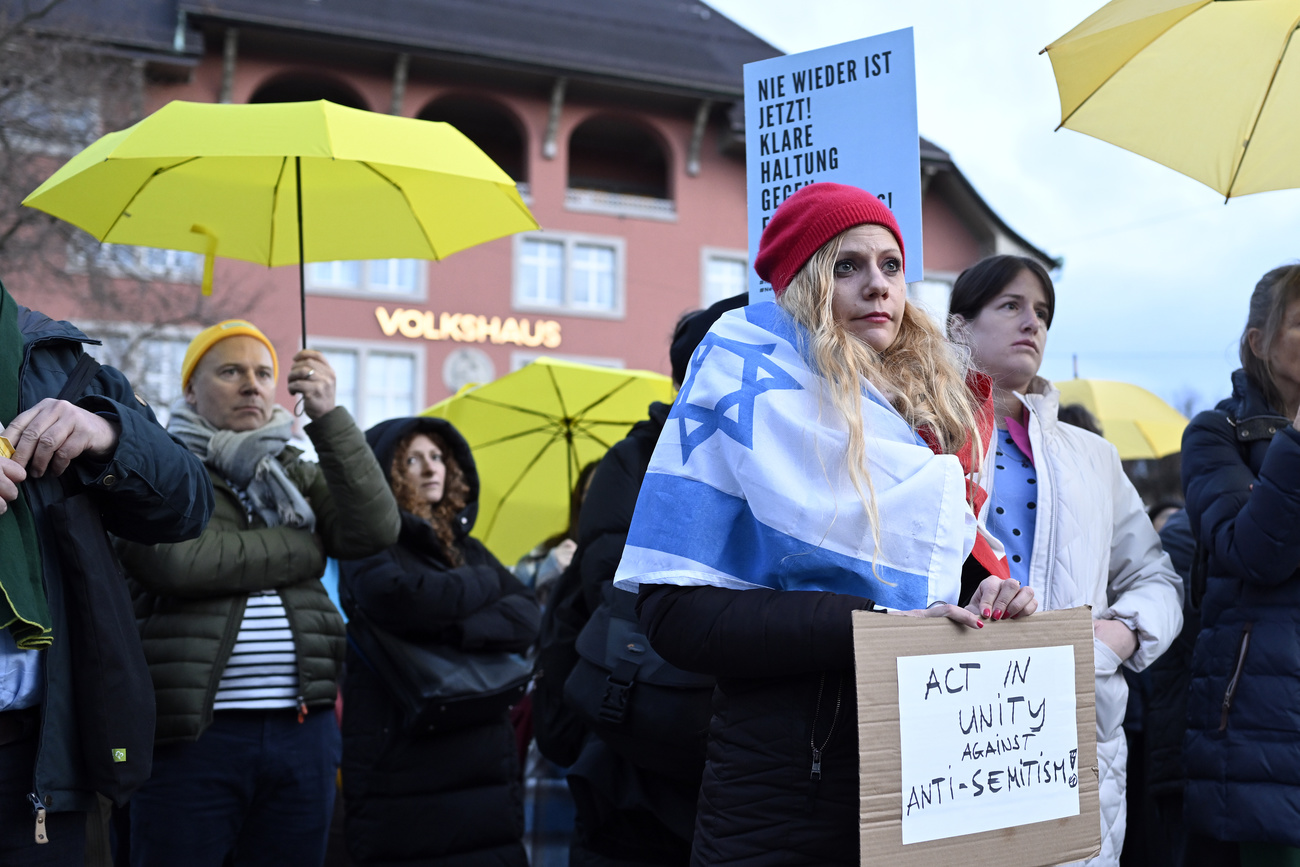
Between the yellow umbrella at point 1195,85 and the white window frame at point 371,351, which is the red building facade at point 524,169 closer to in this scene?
the white window frame at point 371,351

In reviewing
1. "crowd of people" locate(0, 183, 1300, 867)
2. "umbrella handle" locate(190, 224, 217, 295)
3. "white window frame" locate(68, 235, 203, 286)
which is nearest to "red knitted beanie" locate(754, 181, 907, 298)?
"crowd of people" locate(0, 183, 1300, 867)

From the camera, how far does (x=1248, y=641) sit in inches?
115

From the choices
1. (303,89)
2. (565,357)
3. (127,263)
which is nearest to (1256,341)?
(127,263)

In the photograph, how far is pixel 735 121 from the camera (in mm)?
26844

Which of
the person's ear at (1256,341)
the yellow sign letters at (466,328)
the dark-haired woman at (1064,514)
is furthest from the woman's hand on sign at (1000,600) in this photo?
the yellow sign letters at (466,328)

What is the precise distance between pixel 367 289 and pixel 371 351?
126cm

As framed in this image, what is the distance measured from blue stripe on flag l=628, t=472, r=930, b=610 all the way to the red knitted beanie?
0.52 m

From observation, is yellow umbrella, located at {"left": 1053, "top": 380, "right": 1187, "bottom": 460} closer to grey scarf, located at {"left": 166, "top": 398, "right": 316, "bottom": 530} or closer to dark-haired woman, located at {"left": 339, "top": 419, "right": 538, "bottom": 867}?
dark-haired woman, located at {"left": 339, "top": 419, "right": 538, "bottom": 867}

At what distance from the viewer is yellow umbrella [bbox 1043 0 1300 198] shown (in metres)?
3.06

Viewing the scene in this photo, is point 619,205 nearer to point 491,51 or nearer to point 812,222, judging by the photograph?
point 491,51

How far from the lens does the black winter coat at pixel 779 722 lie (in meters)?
1.87

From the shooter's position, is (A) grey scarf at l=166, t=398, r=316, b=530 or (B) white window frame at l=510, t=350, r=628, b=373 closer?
(A) grey scarf at l=166, t=398, r=316, b=530

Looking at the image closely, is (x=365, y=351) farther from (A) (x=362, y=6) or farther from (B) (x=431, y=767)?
(B) (x=431, y=767)

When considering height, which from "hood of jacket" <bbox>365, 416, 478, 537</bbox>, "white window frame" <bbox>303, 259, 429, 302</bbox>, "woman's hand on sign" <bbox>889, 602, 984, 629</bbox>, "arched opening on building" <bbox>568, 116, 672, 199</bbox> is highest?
"arched opening on building" <bbox>568, 116, 672, 199</bbox>
